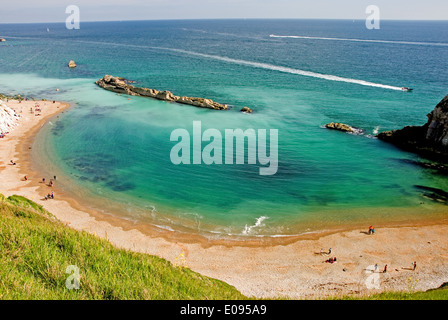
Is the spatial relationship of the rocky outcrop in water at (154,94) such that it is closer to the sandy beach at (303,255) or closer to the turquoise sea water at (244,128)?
the turquoise sea water at (244,128)

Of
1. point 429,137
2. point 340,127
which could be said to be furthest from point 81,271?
point 429,137

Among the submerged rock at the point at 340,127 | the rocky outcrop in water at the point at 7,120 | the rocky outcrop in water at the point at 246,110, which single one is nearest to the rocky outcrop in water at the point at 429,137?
the submerged rock at the point at 340,127

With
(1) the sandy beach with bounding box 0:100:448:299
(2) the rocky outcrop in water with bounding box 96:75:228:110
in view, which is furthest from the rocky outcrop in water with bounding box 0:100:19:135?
(2) the rocky outcrop in water with bounding box 96:75:228:110

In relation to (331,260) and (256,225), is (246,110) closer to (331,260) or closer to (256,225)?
(256,225)

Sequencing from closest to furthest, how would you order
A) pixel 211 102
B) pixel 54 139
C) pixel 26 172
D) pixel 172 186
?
1. pixel 172 186
2. pixel 26 172
3. pixel 54 139
4. pixel 211 102
